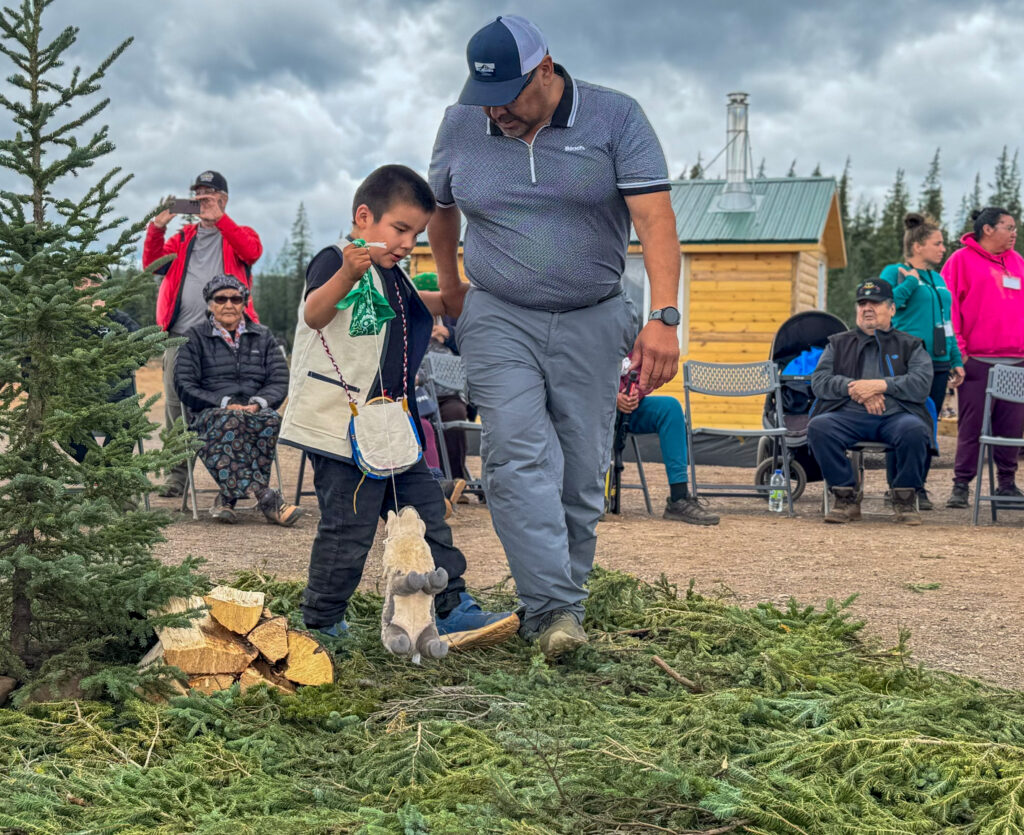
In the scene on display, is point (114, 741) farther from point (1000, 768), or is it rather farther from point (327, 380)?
point (1000, 768)

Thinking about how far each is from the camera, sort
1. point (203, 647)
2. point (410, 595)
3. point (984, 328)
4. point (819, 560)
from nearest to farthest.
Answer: point (203, 647), point (410, 595), point (819, 560), point (984, 328)

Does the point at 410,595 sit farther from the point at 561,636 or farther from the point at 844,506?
the point at 844,506

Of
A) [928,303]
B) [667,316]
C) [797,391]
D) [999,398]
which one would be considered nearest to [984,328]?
[928,303]

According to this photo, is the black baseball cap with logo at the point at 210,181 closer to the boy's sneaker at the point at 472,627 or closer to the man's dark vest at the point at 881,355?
the man's dark vest at the point at 881,355

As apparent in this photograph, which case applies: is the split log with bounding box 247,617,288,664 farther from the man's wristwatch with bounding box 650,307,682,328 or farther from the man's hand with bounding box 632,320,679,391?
the man's wristwatch with bounding box 650,307,682,328

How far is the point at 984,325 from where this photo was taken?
31.5 ft

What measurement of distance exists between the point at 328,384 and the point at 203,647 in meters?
1.00

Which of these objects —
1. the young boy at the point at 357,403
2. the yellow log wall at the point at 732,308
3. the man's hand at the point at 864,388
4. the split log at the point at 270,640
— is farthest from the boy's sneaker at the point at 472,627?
the yellow log wall at the point at 732,308

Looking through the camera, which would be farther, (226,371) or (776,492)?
(776,492)

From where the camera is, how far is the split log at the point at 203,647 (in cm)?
344

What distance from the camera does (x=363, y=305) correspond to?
4.00m

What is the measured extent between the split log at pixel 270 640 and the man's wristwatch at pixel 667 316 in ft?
5.12

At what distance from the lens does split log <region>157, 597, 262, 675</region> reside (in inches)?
135

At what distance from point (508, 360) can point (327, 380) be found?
2.04ft
